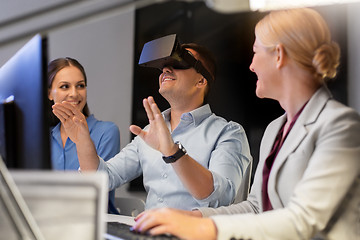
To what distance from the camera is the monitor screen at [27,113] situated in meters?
0.91

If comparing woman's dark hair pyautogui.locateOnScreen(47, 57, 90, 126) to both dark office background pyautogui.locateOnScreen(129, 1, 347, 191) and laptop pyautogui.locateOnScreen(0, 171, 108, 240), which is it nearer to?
dark office background pyautogui.locateOnScreen(129, 1, 347, 191)

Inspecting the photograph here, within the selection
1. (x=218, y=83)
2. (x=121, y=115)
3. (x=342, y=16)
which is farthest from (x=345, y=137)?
(x=121, y=115)

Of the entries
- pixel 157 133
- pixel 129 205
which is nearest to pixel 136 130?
pixel 157 133

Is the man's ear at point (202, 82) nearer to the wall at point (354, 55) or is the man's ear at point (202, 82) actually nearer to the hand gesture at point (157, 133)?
the hand gesture at point (157, 133)

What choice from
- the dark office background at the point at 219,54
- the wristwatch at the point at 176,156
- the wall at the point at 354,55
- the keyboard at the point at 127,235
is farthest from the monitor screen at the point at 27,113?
the wall at the point at 354,55

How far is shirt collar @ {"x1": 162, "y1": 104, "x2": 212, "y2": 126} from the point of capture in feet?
4.06

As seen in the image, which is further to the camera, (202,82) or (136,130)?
(202,82)

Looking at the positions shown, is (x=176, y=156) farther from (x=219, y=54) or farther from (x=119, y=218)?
(x=219, y=54)

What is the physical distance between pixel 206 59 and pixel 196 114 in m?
0.16

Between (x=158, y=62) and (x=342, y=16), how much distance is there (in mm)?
472

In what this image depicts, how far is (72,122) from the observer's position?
4.17 feet

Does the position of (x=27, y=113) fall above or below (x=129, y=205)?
above

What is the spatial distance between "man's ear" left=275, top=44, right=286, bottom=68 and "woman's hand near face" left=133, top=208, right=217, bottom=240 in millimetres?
375

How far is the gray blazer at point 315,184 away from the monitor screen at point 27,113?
15.0 inches
